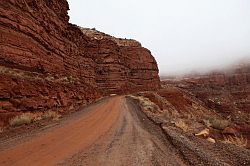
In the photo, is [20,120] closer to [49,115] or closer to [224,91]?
[49,115]

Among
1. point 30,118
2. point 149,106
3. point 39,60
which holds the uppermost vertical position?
point 39,60

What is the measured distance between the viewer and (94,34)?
230ft

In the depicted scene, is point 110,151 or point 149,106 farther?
point 149,106

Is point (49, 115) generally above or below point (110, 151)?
above

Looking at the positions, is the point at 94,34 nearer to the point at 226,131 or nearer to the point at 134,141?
the point at 226,131

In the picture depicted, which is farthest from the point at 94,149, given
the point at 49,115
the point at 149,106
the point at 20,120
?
the point at 149,106

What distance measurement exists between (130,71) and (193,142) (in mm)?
62531

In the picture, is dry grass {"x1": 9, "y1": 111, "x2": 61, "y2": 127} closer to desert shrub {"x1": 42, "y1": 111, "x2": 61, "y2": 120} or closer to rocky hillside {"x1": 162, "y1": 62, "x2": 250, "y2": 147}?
desert shrub {"x1": 42, "y1": 111, "x2": 61, "y2": 120}

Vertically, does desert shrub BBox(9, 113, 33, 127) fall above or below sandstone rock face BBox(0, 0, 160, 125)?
below

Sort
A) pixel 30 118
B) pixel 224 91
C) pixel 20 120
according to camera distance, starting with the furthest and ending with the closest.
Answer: pixel 224 91 → pixel 30 118 → pixel 20 120

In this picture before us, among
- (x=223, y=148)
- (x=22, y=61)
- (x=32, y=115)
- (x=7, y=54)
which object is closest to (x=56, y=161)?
(x=223, y=148)

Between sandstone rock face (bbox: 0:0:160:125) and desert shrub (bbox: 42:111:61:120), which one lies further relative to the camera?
desert shrub (bbox: 42:111:61:120)

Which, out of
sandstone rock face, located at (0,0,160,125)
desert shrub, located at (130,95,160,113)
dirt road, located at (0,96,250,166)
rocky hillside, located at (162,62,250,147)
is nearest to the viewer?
dirt road, located at (0,96,250,166)

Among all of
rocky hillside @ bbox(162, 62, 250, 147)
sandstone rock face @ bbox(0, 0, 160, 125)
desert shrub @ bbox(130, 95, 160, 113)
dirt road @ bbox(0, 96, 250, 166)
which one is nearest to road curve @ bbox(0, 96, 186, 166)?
dirt road @ bbox(0, 96, 250, 166)
